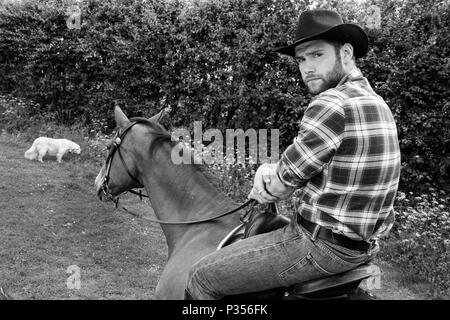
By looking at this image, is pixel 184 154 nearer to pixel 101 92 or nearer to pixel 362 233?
pixel 362 233

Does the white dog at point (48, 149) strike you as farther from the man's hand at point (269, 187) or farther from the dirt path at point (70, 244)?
the man's hand at point (269, 187)

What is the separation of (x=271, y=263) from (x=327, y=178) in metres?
0.63

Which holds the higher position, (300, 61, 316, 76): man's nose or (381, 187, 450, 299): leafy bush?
(300, 61, 316, 76): man's nose

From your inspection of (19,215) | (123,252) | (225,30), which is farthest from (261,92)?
(19,215)

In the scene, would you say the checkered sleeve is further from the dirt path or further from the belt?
the dirt path

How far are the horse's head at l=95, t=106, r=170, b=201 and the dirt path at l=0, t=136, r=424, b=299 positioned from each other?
2011 millimetres

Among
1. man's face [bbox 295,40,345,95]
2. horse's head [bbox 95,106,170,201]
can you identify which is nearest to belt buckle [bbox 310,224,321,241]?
man's face [bbox 295,40,345,95]

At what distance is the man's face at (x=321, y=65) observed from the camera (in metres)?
2.57

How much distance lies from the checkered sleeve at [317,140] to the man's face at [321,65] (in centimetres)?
19

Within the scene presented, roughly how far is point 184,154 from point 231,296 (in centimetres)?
156

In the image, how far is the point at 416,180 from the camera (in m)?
8.23

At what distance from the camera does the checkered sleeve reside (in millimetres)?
2355

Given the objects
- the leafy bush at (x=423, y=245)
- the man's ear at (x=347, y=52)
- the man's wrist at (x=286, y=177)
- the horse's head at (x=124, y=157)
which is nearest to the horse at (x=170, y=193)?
the horse's head at (x=124, y=157)

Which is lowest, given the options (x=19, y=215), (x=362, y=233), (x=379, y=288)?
(x=379, y=288)
